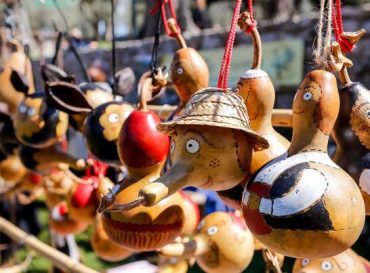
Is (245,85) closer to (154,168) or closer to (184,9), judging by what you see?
(154,168)

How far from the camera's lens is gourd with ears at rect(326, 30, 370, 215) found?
0.57m

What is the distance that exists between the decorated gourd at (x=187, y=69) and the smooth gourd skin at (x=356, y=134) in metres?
0.22

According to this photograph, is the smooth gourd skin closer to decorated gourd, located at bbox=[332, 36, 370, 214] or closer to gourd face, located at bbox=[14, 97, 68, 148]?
decorated gourd, located at bbox=[332, 36, 370, 214]

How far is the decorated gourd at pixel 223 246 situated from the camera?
2.77ft

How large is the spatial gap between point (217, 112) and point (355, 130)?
176 millimetres

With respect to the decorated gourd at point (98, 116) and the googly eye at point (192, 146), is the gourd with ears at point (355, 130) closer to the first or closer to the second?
the googly eye at point (192, 146)

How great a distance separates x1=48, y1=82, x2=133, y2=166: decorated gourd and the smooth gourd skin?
35cm

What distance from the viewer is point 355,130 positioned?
1.91ft

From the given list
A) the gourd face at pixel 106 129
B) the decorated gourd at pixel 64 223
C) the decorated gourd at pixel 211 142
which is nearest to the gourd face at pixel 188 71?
the gourd face at pixel 106 129

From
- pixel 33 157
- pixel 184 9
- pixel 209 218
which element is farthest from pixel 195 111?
pixel 184 9

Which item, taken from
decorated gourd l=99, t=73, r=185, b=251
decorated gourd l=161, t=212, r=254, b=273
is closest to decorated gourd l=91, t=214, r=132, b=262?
decorated gourd l=161, t=212, r=254, b=273

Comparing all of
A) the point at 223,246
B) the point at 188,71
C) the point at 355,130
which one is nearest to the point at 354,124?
the point at 355,130

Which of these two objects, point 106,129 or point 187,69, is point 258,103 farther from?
point 106,129

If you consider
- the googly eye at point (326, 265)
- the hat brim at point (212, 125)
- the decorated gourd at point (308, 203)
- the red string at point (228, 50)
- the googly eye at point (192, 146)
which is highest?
the red string at point (228, 50)
